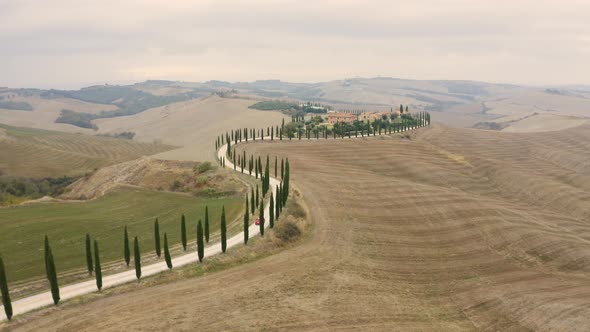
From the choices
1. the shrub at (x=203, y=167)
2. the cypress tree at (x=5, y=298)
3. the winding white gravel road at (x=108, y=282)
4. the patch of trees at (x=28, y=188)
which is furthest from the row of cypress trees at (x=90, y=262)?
the patch of trees at (x=28, y=188)

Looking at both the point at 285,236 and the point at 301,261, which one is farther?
the point at 285,236

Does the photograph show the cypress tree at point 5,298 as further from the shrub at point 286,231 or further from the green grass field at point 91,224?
the shrub at point 286,231

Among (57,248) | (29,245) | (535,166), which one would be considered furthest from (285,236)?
(535,166)

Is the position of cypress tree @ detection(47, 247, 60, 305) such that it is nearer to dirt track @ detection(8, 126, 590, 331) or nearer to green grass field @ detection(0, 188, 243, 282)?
dirt track @ detection(8, 126, 590, 331)

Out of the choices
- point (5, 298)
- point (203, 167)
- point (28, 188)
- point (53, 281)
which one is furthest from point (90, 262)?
point (28, 188)

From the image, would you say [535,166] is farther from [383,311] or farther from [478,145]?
[383,311]

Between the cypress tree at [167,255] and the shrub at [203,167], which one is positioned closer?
the cypress tree at [167,255]
